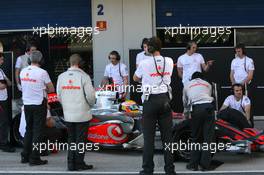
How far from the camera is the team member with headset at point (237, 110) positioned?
9.12 m

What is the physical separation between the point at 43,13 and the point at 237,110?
663 centimetres

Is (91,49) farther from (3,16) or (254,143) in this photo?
(254,143)

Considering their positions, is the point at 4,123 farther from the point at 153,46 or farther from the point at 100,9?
the point at 100,9

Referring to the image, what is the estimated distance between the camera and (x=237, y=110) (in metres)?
9.39

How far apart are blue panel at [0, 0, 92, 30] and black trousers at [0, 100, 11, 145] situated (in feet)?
15.2

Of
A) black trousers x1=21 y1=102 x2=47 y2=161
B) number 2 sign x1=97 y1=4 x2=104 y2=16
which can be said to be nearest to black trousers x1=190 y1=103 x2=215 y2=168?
black trousers x1=21 y1=102 x2=47 y2=161

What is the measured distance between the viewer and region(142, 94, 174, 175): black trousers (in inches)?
299

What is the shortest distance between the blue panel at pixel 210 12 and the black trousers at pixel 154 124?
619cm

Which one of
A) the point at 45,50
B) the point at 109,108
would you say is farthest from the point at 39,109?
the point at 45,50

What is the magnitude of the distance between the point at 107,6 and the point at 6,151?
5201mm

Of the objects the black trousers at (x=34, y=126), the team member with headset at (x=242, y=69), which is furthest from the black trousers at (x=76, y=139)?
the team member with headset at (x=242, y=69)

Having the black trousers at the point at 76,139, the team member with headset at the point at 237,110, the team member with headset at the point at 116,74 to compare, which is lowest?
the black trousers at the point at 76,139

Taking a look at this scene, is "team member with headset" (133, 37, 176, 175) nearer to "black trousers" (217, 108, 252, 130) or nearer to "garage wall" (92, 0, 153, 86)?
"black trousers" (217, 108, 252, 130)

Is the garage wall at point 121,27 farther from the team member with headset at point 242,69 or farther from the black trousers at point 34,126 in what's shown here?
the black trousers at point 34,126
